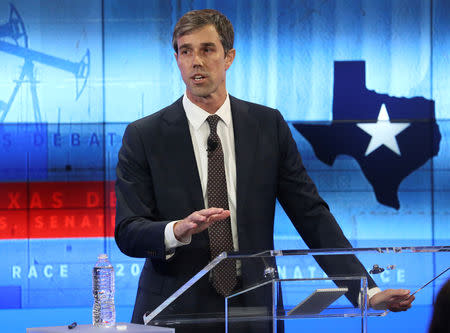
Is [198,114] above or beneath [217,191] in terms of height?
above

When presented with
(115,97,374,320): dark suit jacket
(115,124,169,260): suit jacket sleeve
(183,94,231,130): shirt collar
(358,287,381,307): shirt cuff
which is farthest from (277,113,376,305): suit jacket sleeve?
(358,287,381,307): shirt cuff

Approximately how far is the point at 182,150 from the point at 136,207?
223 millimetres

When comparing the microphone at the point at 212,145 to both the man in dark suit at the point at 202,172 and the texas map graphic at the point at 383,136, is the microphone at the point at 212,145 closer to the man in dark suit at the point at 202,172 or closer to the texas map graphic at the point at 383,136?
the man in dark suit at the point at 202,172

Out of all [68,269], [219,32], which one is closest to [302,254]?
[219,32]

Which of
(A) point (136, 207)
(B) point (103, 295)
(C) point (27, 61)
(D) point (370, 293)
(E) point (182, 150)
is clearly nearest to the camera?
(D) point (370, 293)

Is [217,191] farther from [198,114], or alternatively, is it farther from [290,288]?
[290,288]

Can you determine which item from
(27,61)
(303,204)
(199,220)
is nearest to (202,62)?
(303,204)

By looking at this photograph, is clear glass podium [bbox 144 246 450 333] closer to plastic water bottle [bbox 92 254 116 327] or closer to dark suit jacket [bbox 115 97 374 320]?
plastic water bottle [bbox 92 254 116 327]

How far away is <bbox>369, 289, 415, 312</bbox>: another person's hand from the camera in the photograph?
160cm

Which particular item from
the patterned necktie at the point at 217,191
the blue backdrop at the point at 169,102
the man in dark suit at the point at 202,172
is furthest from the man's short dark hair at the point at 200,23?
the blue backdrop at the point at 169,102

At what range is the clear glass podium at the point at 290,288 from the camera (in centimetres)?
152

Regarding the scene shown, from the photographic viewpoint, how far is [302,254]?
1507 millimetres

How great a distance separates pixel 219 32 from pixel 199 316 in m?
0.98

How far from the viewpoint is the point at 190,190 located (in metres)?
2.13
